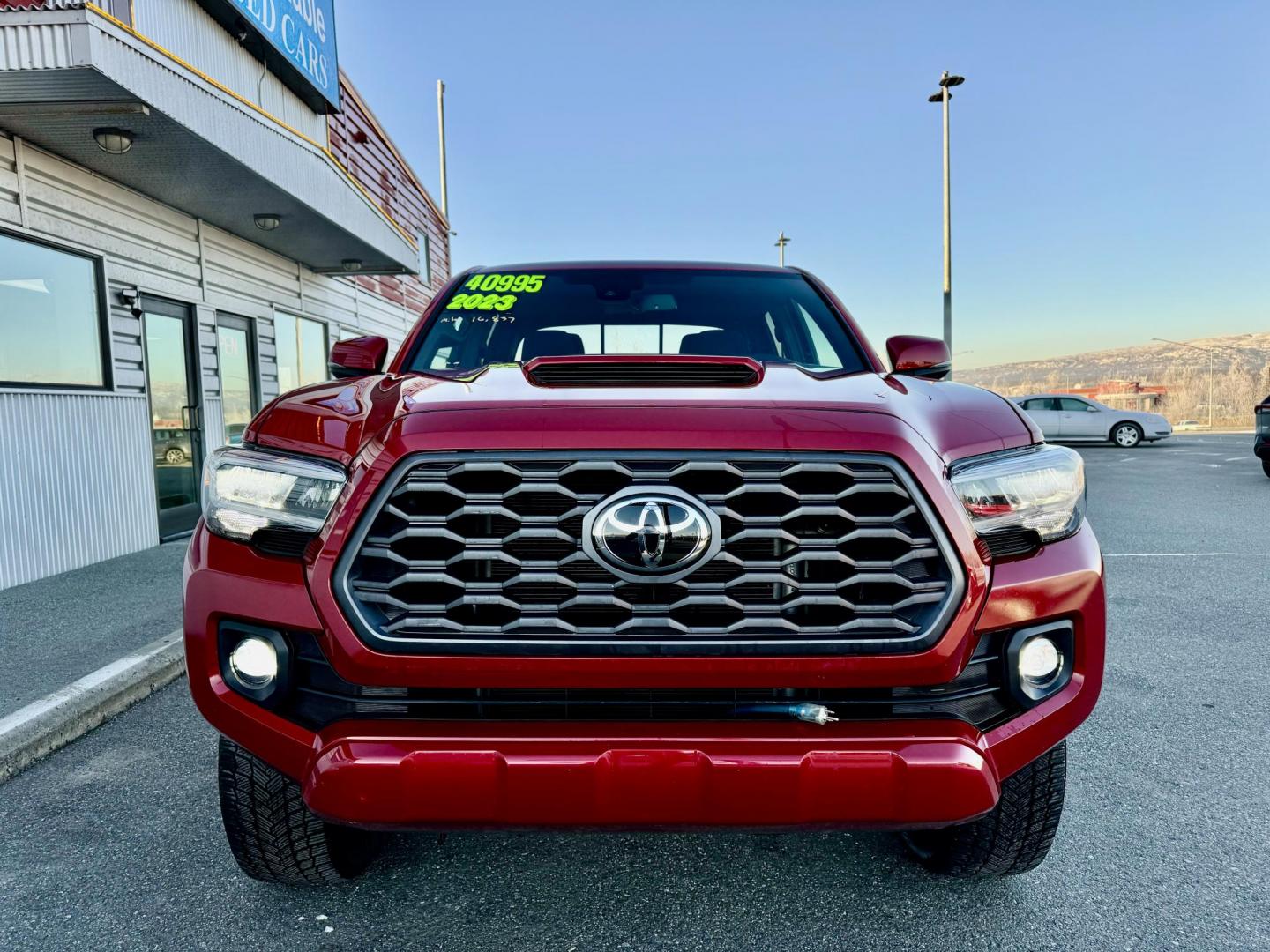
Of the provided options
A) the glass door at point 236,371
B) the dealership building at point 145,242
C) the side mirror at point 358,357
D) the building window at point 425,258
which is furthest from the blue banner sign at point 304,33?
the side mirror at point 358,357

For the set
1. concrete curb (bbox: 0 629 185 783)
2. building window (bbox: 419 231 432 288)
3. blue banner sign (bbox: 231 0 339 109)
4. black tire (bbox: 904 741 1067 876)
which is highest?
blue banner sign (bbox: 231 0 339 109)

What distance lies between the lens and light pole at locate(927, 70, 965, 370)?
794 inches

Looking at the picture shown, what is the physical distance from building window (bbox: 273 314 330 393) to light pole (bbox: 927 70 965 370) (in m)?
14.8

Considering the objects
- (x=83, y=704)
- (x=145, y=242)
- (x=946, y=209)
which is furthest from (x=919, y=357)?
(x=946, y=209)

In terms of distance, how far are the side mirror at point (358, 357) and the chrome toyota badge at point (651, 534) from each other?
1.44 metres

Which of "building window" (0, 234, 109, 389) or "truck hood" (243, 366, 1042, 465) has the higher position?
"building window" (0, 234, 109, 389)

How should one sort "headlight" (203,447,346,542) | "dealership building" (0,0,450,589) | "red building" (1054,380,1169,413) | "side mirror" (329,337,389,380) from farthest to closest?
"red building" (1054,380,1169,413)
"dealership building" (0,0,450,589)
"side mirror" (329,337,389,380)
"headlight" (203,447,346,542)

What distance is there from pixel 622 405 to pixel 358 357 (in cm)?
147

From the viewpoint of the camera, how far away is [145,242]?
7.12 m

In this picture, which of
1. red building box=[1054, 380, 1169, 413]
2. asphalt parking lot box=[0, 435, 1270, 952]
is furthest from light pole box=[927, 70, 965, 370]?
red building box=[1054, 380, 1169, 413]

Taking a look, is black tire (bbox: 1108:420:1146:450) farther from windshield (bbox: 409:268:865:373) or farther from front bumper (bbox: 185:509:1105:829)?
front bumper (bbox: 185:509:1105:829)

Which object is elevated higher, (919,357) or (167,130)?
(167,130)

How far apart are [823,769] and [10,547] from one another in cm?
617

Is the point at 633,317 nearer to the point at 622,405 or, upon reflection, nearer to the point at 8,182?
the point at 622,405
